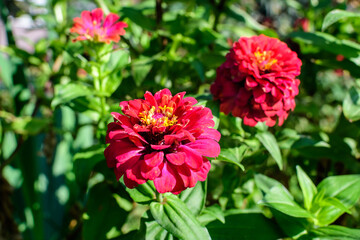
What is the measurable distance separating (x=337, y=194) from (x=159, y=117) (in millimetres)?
532

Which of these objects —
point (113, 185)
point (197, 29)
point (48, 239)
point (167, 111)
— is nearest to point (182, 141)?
point (167, 111)

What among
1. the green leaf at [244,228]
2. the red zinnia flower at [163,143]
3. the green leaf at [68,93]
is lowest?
the green leaf at [244,228]

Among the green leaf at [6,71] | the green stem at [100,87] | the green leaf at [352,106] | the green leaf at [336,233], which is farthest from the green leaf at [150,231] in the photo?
the green leaf at [6,71]

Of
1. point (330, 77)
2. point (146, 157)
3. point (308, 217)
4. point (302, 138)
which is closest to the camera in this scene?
point (146, 157)

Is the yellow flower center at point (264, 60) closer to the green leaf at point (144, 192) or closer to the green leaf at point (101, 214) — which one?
the green leaf at point (144, 192)

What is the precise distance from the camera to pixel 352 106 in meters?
0.82

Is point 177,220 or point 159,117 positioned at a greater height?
point 159,117

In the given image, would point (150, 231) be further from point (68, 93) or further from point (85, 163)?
point (68, 93)

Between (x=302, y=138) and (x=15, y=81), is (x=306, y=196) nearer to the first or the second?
(x=302, y=138)

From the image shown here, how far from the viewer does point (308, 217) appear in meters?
0.71

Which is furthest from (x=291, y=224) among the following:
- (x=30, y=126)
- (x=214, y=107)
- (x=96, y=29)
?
(x=30, y=126)

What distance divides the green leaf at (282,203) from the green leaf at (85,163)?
393mm

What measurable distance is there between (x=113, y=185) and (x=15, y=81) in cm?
70

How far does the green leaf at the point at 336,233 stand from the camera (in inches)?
26.1
